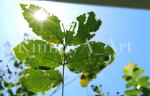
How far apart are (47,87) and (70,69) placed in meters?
0.06

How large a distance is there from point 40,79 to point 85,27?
129mm

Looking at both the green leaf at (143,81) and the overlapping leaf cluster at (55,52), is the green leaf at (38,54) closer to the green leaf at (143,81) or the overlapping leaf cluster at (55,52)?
the overlapping leaf cluster at (55,52)

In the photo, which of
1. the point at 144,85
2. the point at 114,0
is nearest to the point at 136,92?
the point at 144,85

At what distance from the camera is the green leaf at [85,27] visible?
1.73 ft

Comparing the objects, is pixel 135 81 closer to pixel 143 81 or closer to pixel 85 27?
pixel 143 81

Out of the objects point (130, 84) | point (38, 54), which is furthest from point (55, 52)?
point (130, 84)

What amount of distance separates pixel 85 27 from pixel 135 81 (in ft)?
A: 0.61

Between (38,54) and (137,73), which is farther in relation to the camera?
(38,54)

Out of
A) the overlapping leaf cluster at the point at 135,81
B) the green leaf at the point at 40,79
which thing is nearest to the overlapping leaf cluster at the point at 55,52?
the green leaf at the point at 40,79

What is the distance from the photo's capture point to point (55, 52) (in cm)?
55

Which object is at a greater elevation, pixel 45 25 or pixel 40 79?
pixel 45 25

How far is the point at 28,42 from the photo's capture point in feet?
1.74

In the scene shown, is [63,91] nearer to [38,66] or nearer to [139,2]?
[38,66]

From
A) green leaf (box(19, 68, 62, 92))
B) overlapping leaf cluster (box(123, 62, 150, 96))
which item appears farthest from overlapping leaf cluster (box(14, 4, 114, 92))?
overlapping leaf cluster (box(123, 62, 150, 96))
